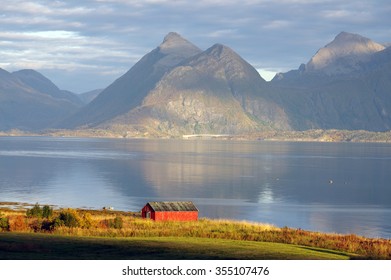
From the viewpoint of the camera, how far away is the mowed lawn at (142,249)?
4053 cm

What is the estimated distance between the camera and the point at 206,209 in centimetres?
12912

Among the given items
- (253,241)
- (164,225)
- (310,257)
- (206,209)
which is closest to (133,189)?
(206,209)

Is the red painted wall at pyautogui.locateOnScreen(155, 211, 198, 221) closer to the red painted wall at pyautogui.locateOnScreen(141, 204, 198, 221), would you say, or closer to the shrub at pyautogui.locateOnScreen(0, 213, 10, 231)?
the red painted wall at pyautogui.locateOnScreen(141, 204, 198, 221)

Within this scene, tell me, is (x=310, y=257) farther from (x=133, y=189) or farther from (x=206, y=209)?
(x=133, y=189)

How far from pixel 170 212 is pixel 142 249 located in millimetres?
40922

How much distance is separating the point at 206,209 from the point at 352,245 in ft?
261

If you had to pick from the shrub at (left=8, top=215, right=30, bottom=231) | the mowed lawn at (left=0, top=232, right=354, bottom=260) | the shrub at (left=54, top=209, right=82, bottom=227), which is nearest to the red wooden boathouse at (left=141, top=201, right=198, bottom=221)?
the shrub at (left=54, top=209, right=82, bottom=227)

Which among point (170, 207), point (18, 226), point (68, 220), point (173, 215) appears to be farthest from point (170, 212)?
point (18, 226)

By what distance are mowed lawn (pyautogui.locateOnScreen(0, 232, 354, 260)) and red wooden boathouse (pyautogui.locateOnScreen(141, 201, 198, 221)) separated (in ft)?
107

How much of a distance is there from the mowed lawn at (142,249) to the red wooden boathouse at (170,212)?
107 ft

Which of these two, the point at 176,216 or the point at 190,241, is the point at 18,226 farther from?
the point at 176,216

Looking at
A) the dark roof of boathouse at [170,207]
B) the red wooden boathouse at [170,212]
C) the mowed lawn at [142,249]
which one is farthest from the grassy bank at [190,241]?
the dark roof of boathouse at [170,207]

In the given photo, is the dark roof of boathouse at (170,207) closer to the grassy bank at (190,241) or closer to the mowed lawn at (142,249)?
the grassy bank at (190,241)

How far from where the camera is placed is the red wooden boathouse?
83.7m
